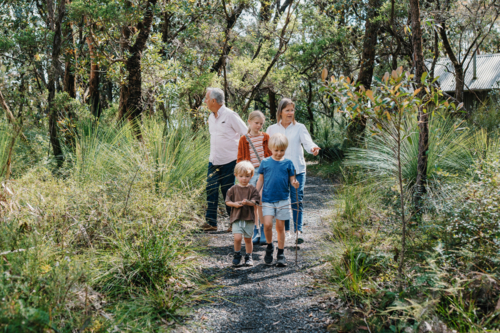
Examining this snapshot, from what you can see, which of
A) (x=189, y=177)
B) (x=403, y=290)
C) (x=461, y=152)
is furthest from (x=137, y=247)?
(x=461, y=152)

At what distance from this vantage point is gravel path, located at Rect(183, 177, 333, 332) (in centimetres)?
310

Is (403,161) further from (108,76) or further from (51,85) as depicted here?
(108,76)

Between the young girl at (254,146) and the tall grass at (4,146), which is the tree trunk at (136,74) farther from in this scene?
the young girl at (254,146)

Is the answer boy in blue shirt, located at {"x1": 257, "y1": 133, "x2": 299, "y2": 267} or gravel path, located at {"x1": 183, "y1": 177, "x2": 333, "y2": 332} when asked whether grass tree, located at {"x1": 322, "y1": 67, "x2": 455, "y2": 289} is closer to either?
gravel path, located at {"x1": 183, "y1": 177, "x2": 333, "y2": 332}

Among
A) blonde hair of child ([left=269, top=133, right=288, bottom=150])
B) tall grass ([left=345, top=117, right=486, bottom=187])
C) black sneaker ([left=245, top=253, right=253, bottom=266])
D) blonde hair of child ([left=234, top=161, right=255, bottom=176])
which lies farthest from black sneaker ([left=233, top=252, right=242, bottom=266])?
tall grass ([left=345, top=117, right=486, bottom=187])

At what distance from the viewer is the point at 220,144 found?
5477mm

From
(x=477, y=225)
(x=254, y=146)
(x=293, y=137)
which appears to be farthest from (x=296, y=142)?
(x=477, y=225)

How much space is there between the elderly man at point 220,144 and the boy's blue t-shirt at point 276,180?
1.07 meters

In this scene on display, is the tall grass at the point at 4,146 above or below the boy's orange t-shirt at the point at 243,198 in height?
above

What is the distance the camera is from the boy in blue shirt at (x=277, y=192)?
172 inches

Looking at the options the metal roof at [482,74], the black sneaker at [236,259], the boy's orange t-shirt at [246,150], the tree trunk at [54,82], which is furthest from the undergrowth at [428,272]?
the metal roof at [482,74]

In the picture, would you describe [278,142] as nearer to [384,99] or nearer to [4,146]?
[384,99]

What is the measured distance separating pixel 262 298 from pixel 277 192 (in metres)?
1.21

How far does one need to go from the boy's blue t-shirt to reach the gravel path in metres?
0.73
